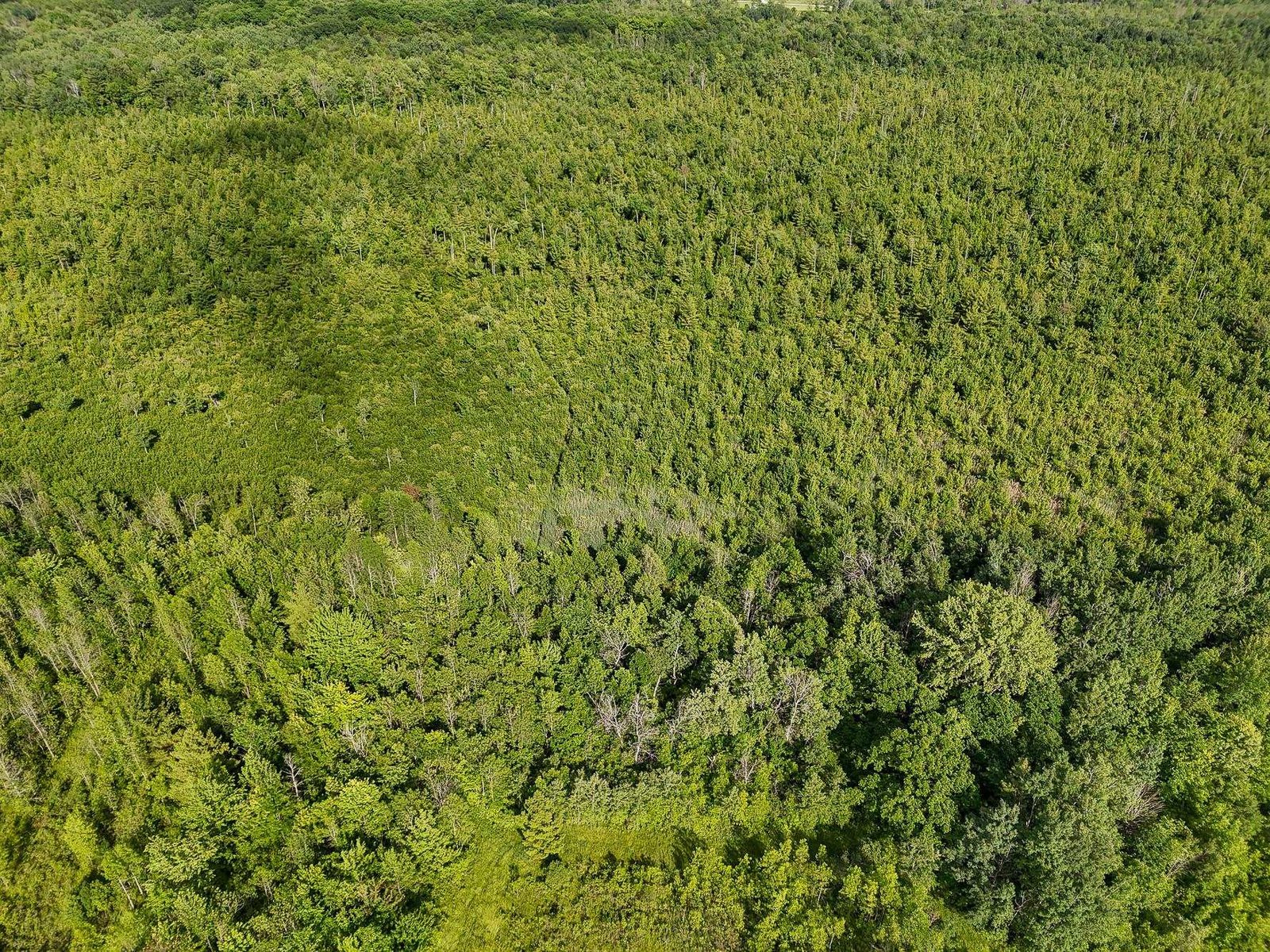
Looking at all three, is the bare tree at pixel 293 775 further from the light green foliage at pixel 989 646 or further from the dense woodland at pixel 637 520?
the light green foliage at pixel 989 646

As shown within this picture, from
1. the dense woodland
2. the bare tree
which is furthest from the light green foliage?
the bare tree

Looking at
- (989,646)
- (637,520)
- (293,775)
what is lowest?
(293,775)

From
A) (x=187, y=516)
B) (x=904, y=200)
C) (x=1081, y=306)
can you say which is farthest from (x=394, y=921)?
(x=904, y=200)

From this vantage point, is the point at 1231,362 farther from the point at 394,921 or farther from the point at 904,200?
the point at 394,921

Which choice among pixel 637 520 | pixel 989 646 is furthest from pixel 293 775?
pixel 989 646

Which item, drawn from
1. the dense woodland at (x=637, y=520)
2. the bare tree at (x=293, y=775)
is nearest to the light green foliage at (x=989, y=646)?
the dense woodland at (x=637, y=520)

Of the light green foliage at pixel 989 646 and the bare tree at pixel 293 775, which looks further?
the light green foliage at pixel 989 646

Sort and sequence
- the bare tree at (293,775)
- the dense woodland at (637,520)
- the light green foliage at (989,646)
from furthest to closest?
the light green foliage at (989,646), the bare tree at (293,775), the dense woodland at (637,520)

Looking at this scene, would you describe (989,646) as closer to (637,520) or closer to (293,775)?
(637,520)

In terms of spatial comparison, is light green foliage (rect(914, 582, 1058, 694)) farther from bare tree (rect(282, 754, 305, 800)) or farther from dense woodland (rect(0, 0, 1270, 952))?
bare tree (rect(282, 754, 305, 800))
